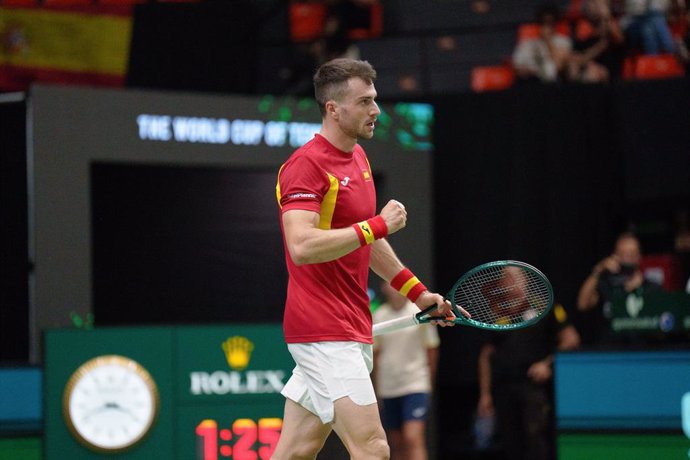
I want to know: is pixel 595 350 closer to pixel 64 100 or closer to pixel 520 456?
pixel 520 456

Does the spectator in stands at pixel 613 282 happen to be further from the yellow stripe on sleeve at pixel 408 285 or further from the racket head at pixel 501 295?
the yellow stripe on sleeve at pixel 408 285

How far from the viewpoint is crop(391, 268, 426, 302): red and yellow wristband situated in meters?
5.06

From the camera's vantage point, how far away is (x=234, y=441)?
869cm

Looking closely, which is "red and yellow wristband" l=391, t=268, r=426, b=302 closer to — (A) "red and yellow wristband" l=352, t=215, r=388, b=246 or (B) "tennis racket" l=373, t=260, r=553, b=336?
(B) "tennis racket" l=373, t=260, r=553, b=336

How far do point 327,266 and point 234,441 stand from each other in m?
4.18

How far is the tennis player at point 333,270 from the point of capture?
15.1ft

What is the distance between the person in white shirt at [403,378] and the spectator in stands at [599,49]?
3.01 m

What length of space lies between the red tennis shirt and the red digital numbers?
3995 millimetres

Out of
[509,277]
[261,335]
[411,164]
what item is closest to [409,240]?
[411,164]

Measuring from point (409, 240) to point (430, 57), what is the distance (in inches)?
108

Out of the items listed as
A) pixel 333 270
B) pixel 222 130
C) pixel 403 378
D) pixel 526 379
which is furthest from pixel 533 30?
pixel 333 270

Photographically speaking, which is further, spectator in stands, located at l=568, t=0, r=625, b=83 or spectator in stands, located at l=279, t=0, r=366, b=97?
spectator in stands, located at l=279, t=0, r=366, b=97

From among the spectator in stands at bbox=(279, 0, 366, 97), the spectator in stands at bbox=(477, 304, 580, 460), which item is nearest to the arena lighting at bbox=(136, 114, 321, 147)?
the spectator in stands at bbox=(279, 0, 366, 97)

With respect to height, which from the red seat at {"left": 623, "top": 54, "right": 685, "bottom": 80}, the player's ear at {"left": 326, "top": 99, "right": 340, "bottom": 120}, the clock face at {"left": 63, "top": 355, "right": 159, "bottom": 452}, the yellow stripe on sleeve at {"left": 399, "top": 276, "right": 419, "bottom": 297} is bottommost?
the clock face at {"left": 63, "top": 355, "right": 159, "bottom": 452}
